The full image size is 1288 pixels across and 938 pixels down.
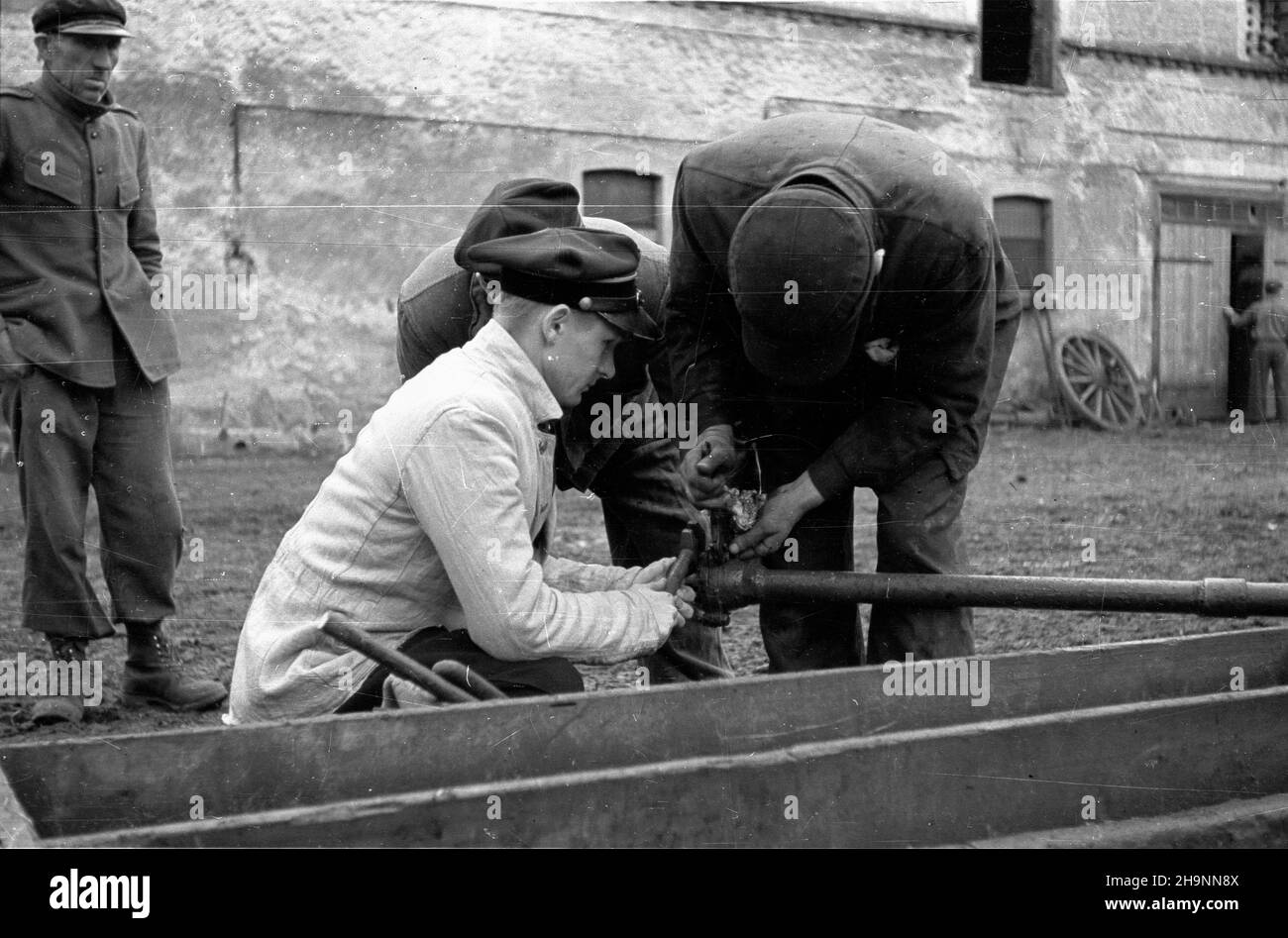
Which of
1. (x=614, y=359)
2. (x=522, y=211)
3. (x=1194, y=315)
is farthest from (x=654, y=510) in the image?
(x=1194, y=315)

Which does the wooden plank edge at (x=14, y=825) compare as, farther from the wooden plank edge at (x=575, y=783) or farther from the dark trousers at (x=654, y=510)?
the dark trousers at (x=654, y=510)

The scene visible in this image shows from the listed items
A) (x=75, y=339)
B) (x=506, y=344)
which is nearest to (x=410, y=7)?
(x=75, y=339)

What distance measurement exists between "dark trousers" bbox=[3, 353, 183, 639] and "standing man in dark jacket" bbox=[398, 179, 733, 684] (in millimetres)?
974

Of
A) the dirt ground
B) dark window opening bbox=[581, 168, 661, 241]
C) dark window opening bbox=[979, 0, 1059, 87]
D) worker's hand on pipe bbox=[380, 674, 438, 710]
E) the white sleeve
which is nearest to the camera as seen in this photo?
the white sleeve

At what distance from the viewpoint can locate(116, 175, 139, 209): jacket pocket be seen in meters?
4.65

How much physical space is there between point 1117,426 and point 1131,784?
11590mm

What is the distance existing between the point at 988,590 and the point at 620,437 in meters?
1.26

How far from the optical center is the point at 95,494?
461 cm

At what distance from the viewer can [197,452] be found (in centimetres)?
1072

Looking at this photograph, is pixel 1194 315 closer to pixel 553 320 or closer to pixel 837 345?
pixel 837 345

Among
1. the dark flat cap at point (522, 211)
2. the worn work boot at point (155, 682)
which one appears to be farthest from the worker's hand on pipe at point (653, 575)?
the worn work boot at point (155, 682)

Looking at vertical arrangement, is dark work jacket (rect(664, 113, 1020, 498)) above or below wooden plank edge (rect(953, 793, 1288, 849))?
above

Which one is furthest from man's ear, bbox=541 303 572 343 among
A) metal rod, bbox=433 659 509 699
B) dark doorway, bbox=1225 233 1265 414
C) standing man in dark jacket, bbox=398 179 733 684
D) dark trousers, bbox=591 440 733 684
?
dark doorway, bbox=1225 233 1265 414

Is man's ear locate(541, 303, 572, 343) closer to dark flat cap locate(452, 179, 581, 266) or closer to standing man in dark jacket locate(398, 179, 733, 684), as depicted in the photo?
dark flat cap locate(452, 179, 581, 266)
